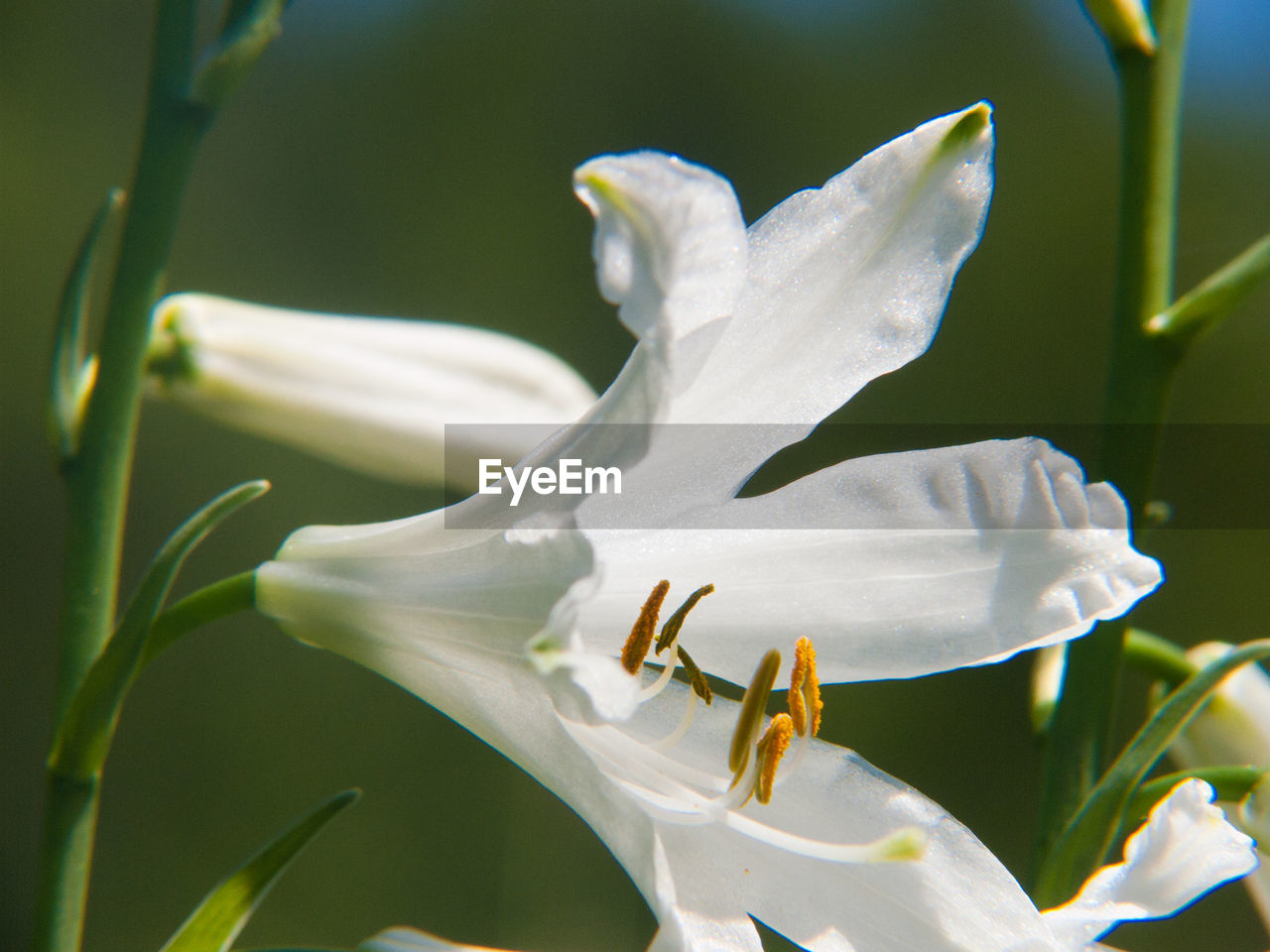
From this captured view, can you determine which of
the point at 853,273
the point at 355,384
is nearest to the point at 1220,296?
the point at 853,273

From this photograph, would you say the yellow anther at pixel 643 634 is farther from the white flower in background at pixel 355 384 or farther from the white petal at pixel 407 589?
the white flower in background at pixel 355 384

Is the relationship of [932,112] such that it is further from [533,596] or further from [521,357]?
[533,596]

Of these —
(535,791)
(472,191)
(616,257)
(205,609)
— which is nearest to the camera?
(616,257)

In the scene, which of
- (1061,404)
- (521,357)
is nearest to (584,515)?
(521,357)

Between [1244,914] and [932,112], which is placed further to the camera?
[932,112]

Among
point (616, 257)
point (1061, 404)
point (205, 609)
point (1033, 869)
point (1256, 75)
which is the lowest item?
point (1061, 404)

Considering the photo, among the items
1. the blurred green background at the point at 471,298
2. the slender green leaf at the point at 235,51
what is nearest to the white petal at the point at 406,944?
the slender green leaf at the point at 235,51
